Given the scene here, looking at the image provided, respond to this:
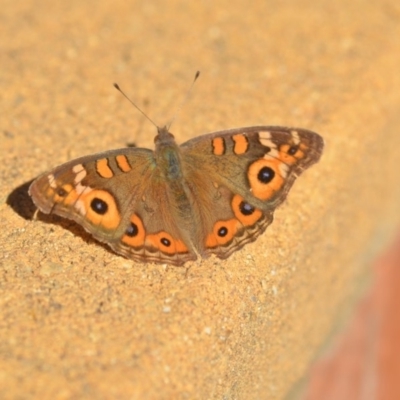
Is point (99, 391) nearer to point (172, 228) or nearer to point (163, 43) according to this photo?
point (172, 228)

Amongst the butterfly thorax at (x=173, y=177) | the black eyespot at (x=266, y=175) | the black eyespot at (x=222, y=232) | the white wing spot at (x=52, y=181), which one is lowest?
the white wing spot at (x=52, y=181)

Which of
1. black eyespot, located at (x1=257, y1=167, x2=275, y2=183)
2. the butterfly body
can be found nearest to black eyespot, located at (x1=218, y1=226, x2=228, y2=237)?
the butterfly body

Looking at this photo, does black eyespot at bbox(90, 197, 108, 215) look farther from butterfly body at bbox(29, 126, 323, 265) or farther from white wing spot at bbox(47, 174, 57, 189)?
white wing spot at bbox(47, 174, 57, 189)

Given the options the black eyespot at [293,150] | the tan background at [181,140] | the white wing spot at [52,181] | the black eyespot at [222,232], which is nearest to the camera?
the tan background at [181,140]

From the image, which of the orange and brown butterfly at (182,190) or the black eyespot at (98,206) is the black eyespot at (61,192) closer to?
the orange and brown butterfly at (182,190)

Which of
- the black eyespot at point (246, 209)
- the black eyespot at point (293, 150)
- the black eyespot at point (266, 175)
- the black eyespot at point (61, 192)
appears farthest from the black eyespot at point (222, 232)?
the black eyespot at point (61, 192)

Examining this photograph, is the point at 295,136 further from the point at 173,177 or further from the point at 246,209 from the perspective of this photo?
the point at 173,177

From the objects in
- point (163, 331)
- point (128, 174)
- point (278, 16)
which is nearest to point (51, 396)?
point (163, 331)

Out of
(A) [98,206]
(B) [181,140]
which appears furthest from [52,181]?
(B) [181,140]
